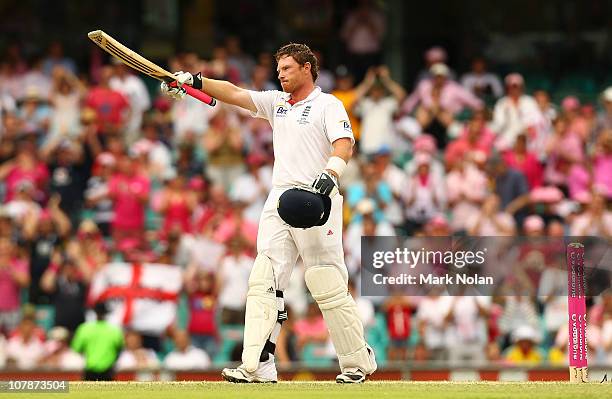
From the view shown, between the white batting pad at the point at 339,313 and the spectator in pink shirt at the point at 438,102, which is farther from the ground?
the spectator in pink shirt at the point at 438,102

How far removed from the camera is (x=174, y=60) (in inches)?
852

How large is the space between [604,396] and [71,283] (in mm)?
9793

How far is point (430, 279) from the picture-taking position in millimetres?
11266

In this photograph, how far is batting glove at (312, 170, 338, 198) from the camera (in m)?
9.56

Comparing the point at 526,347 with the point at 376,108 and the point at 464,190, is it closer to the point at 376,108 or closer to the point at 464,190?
the point at 464,190

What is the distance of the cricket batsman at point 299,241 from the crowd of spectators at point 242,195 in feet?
16.8

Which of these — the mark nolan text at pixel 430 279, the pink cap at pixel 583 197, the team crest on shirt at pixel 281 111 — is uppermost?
the pink cap at pixel 583 197

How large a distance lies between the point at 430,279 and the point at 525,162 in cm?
767

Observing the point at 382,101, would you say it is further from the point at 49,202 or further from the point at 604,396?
the point at 604,396

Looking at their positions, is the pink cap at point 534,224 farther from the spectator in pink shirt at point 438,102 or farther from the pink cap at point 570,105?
the spectator in pink shirt at point 438,102

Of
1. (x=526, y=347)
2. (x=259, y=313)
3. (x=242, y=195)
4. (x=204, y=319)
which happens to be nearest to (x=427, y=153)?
(x=242, y=195)

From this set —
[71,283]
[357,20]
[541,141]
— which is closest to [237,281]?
[71,283]

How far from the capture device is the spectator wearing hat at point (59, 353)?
1664 centimetres

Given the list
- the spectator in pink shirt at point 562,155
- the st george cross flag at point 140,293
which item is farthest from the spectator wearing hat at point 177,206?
the spectator in pink shirt at point 562,155
